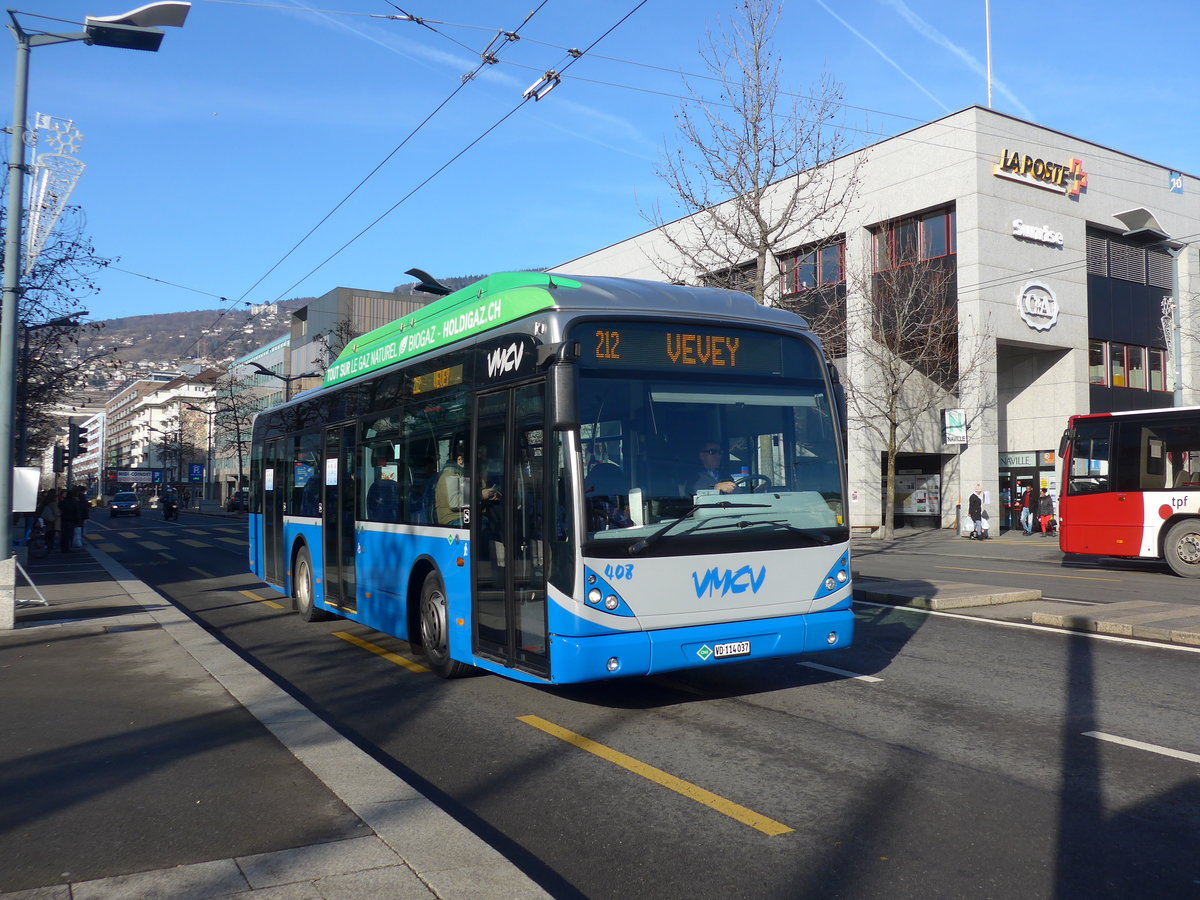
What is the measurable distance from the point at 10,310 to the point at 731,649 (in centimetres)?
969

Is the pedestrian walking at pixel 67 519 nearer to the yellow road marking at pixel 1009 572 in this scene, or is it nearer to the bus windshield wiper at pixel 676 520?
the yellow road marking at pixel 1009 572

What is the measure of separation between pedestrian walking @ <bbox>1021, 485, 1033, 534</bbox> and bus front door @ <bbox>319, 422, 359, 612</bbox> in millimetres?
29764

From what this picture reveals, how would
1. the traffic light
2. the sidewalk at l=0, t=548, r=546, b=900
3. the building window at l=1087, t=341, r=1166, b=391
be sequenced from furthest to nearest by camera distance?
the building window at l=1087, t=341, r=1166, b=391 < the traffic light < the sidewalk at l=0, t=548, r=546, b=900

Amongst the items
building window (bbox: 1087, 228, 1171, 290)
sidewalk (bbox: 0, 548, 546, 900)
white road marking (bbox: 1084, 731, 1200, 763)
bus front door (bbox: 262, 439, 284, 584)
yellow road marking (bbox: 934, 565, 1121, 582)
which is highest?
building window (bbox: 1087, 228, 1171, 290)

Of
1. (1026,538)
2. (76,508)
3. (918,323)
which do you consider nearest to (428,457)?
(76,508)

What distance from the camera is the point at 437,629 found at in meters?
8.48

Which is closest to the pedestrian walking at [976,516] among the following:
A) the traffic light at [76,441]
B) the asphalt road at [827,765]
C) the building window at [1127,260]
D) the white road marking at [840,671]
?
the building window at [1127,260]

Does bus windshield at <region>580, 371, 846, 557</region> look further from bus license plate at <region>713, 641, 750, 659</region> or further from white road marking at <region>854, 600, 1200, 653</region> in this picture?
white road marking at <region>854, 600, 1200, 653</region>

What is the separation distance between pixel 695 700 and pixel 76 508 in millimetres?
25978

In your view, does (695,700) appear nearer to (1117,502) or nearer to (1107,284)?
(1117,502)

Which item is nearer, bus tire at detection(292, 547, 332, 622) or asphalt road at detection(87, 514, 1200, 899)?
asphalt road at detection(87, 514, 1200, 899)

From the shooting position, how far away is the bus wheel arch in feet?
27.2

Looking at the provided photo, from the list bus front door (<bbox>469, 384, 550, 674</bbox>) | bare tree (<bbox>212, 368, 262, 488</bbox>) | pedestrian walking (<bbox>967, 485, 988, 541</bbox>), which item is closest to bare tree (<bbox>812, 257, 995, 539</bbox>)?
pedestrian walking (<bbox>967, 485, 988, 541</bbox>)

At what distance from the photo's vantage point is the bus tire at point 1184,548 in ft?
58.5
